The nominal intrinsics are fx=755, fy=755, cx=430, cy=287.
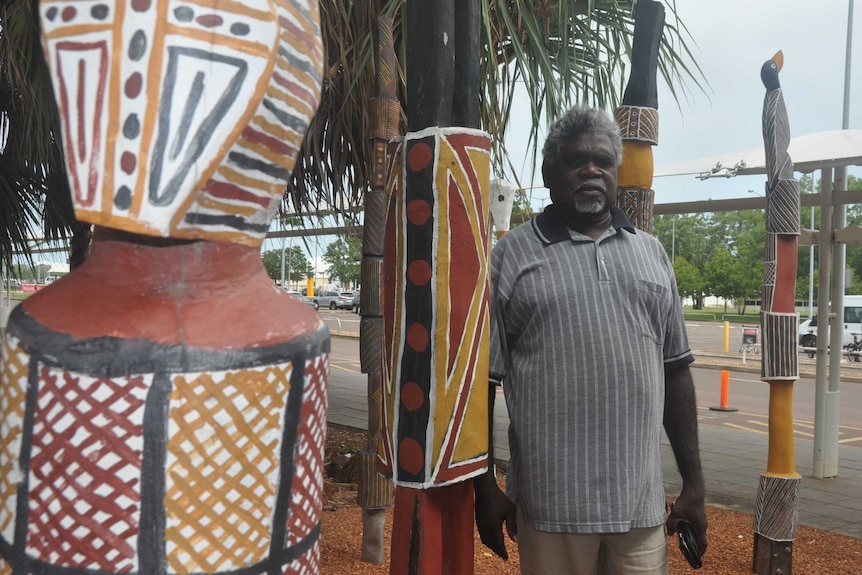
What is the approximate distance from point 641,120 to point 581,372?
3.37 ft

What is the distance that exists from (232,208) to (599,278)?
0.99 metres

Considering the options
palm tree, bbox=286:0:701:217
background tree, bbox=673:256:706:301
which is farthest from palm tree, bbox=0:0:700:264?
background tree, bbox=673:256:706:301

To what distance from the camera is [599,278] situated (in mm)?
1719

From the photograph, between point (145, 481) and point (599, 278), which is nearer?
point (145, 481)

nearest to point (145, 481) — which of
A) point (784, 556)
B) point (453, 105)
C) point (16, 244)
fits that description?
point (453, 105)

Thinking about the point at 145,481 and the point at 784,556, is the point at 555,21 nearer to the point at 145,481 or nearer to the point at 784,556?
the point at 784,556

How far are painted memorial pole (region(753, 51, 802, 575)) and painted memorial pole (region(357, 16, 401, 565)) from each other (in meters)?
1.80

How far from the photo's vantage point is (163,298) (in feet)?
3.06

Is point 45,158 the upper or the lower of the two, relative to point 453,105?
upper

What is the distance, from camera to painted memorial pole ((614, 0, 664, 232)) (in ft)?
7.55

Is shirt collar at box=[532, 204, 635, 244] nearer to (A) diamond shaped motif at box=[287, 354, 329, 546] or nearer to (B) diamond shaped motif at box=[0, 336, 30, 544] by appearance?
(A) diamond shaped motif at box=[287, 354, 329, 546]

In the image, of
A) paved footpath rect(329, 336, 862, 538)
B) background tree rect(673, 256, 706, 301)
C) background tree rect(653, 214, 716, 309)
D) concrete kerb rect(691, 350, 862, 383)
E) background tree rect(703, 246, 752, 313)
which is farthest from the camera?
background tree rect(653, 214, 716, 309)

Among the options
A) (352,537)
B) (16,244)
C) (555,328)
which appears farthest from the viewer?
(16,244)

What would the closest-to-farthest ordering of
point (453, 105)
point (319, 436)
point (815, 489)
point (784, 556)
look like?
point (319, 436) < point (453, 105) < point (784, 556) < point (815, 489)
